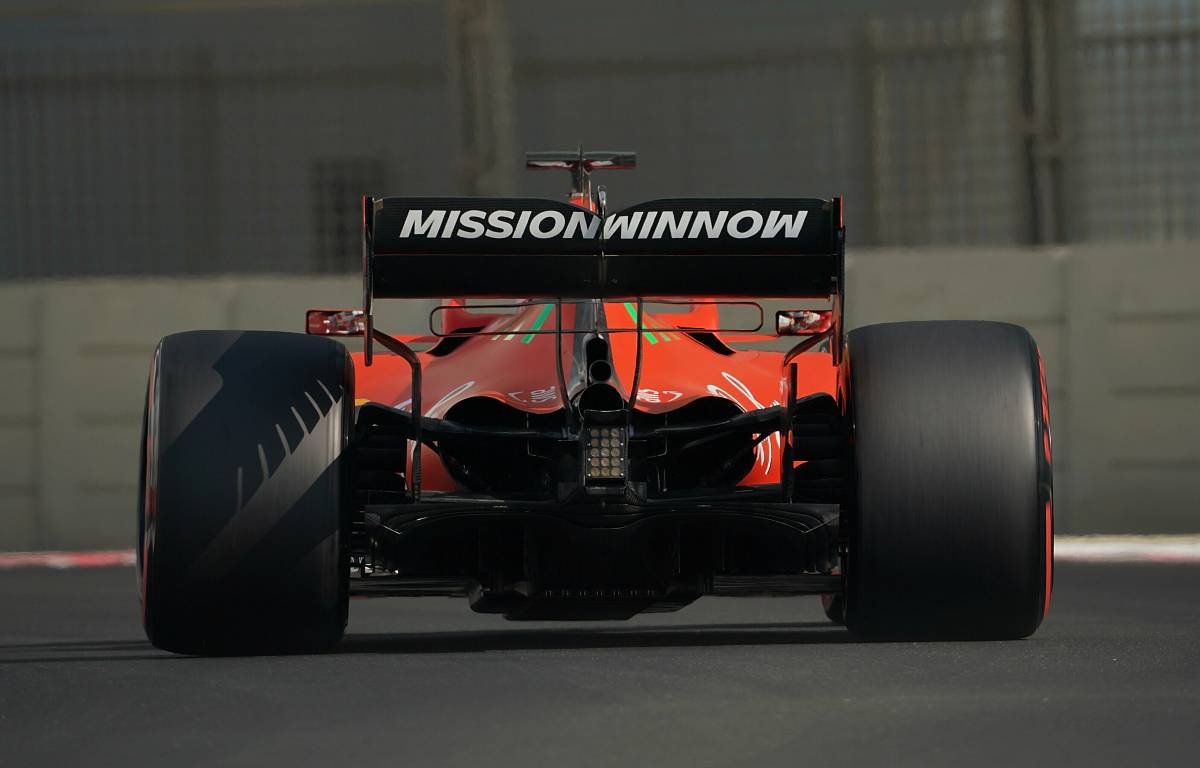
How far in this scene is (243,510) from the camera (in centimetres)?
716

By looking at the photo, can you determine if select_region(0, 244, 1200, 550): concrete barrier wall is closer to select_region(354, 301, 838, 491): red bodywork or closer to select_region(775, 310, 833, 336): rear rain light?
select_region(354, 301, 838, 491): red bodywork

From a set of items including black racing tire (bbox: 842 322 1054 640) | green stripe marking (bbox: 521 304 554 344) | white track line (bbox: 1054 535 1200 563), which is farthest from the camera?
white track line (bbox: 1054 535 1200 563)

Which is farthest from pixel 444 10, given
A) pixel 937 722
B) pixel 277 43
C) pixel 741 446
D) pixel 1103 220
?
pixel 937 722

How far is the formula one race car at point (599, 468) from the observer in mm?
7133

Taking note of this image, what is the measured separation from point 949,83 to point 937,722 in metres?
11.4

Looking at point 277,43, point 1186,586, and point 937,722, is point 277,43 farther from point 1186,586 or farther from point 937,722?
point 937,722

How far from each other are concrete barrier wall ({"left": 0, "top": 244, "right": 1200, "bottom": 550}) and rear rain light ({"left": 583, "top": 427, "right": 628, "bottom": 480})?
7.72m

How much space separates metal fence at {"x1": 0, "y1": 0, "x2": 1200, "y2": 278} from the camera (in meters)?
16.1

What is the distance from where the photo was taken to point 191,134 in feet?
55.8

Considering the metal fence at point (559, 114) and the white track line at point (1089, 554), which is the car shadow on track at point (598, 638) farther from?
the metal fence at point (559, 114)

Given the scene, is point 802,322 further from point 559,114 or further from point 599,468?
point 559,114

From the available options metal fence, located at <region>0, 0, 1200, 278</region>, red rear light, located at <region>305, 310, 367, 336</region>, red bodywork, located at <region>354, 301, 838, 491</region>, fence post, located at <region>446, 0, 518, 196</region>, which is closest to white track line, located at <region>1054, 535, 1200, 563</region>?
metal fence, located at <region>0, 0, 1200, 278</region>

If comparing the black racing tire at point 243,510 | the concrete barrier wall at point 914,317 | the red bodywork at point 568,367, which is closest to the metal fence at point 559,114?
the concrete barrier wall at point 914,317

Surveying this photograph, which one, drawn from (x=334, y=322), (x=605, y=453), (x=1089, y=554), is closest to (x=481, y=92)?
(x=1089, y=554)
